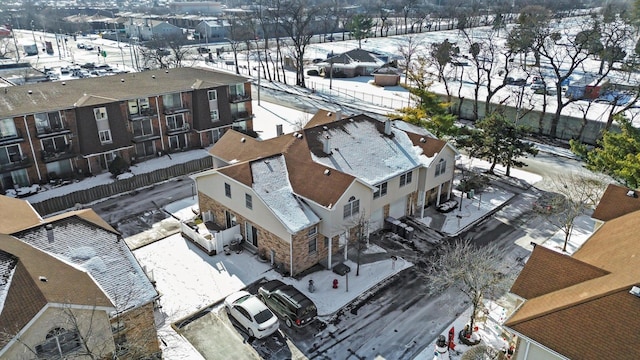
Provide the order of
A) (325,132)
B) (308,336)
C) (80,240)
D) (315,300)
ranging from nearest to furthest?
(80,240) < (308,336) < (315,300) < (325,132)

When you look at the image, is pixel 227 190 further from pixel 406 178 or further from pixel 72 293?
pixel 72 293

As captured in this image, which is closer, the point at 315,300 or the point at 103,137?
the point at 315,300

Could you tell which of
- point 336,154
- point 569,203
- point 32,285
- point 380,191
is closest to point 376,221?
point 380,191

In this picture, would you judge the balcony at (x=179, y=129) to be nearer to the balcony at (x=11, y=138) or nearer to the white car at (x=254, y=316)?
the balcony at (x=11, y=138)

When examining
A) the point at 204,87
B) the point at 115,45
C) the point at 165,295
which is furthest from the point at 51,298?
the point at 115,45

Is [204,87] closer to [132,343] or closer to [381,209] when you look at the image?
Result: [381,209]

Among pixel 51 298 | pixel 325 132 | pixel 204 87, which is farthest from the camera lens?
pixel 204 87

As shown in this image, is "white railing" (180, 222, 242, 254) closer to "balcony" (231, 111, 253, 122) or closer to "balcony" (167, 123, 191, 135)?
"balcony" (167, 123, 191, 135)

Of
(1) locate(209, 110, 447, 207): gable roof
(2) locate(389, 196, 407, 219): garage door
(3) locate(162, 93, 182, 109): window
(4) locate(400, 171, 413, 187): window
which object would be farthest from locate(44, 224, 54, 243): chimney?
(3) locate(162, 93, 182, 109): window

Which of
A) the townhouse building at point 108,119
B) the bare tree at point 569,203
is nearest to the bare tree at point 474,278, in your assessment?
the bare tree at point 569,203
